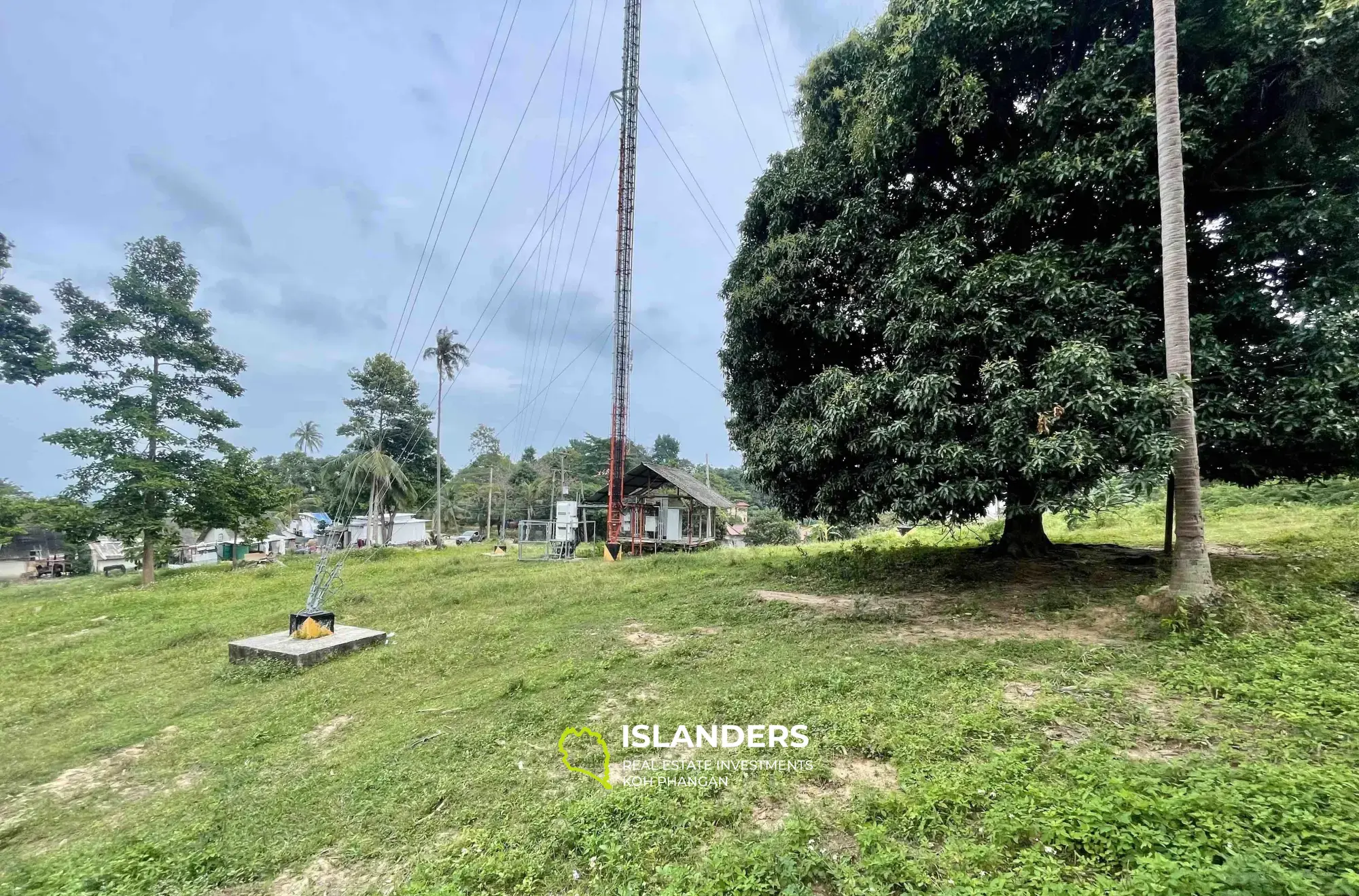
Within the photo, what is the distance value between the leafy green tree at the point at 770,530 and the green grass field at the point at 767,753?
1917 cm

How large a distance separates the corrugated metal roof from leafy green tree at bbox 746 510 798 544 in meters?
4.04

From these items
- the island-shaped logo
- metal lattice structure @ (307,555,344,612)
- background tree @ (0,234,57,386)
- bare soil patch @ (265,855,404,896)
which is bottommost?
bare soil patch @ (265,855,404,896)

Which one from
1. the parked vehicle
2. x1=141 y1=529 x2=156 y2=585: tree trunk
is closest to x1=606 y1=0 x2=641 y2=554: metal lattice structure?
x1=141 y1=529 x2=156 y2=585: tree trunk

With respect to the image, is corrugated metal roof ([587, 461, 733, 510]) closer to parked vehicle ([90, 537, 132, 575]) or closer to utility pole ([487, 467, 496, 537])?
utility pole ([487, 467, 496, 537])

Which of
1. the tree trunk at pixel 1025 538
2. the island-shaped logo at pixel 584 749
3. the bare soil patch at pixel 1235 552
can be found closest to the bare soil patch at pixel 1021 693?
the island-shaped logo at pixel 584 749

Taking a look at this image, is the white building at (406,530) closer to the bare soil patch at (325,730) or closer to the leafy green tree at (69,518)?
the leafy green tree at (69,518)

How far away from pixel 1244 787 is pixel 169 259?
1055 inches

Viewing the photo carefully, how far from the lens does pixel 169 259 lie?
18406 millimetres

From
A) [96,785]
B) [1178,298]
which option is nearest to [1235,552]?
[1178,298]

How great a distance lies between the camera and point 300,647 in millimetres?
7379

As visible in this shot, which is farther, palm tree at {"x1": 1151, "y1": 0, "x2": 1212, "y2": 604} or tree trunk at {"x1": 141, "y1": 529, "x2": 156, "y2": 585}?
tree trunk at {"x1": 141, "y1": 529, "x2": 156, "y2": 585}

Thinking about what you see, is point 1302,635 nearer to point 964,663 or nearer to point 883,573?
point 964,663

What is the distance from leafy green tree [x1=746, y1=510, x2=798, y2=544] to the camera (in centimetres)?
2732

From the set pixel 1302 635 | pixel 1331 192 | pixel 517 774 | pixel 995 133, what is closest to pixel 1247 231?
pixel 1331 192
